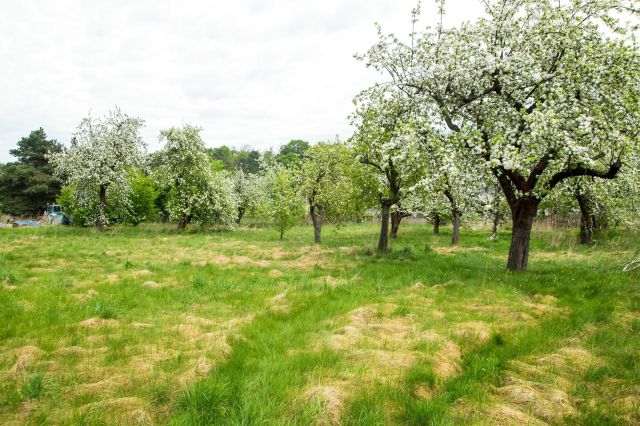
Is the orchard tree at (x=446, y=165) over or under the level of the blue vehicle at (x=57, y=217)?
over

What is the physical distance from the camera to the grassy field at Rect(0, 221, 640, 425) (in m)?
5.82

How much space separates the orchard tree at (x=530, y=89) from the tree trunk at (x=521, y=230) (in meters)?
0.04

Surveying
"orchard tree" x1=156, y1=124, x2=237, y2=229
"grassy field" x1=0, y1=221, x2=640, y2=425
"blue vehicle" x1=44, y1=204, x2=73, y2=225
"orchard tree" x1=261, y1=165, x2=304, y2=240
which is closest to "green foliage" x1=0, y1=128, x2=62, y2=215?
"blue vehicle" x1=44, y1=204, x2=73, y2=225

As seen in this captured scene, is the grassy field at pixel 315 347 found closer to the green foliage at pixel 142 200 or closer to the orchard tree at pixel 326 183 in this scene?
the orchard tree at pixel 326 183

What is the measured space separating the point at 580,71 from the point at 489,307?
9719mm

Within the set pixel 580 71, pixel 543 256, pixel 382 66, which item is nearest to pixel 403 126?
pixel 382 66

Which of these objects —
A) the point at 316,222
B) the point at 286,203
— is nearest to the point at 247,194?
the point at 286,203

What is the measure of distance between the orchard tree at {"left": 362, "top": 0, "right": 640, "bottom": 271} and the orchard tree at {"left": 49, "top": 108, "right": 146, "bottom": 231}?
26273 millimetres

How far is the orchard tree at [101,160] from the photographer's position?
34125mm

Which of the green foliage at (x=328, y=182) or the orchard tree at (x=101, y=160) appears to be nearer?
the green foliage at (x=328, y=182)

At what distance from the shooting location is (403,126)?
16078 mm

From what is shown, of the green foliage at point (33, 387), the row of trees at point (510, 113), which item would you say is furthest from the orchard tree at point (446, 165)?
the green foliage at point (33, 387)

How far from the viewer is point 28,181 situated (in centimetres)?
6041

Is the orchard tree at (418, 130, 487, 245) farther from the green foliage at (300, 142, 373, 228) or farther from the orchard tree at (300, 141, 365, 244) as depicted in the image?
the orchard tree at (300, 141, 365, 244)
